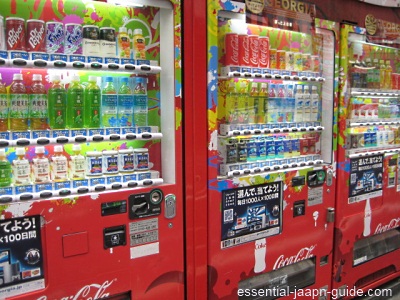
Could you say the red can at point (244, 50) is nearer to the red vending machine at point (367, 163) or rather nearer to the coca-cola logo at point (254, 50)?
the coca-cola logo at point (254, 50)

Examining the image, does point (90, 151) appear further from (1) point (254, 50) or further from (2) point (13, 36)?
(1) point (254, 50)

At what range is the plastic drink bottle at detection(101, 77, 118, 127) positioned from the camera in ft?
8.16

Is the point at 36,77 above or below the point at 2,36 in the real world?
below

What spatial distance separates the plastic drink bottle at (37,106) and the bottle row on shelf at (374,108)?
9.09ft

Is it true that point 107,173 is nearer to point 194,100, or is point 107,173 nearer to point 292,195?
point 194,100

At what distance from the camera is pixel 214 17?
261cm

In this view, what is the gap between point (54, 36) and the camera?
89.7 inches

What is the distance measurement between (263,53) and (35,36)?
1.67 meters

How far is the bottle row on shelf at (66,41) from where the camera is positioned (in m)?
2.15

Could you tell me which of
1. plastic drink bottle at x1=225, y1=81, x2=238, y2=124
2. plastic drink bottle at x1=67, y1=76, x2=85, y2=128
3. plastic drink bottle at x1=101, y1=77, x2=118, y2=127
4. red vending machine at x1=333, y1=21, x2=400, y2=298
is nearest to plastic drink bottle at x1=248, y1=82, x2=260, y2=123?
plastic drink bottle at x1=225, y1=81, x2=238, y2=124

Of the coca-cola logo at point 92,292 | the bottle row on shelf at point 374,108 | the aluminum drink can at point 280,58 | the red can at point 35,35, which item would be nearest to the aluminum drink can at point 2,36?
the red can at point 35,35

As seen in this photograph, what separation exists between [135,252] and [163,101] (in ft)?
3.20

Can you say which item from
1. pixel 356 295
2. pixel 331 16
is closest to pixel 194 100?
pixel 331 16

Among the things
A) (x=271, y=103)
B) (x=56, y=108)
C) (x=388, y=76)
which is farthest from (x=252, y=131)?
(x=388, y=76)
